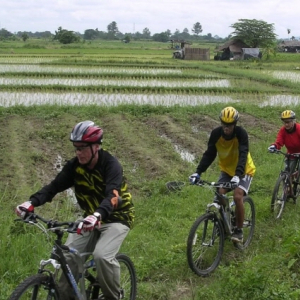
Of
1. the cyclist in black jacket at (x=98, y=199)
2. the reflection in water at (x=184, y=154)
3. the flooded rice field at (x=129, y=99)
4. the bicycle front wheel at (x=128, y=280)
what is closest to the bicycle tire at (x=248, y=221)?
the bicycle front wheel at (x=128, y=280)

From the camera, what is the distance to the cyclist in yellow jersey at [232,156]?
4793 millimetres

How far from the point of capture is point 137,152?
10.4 meters

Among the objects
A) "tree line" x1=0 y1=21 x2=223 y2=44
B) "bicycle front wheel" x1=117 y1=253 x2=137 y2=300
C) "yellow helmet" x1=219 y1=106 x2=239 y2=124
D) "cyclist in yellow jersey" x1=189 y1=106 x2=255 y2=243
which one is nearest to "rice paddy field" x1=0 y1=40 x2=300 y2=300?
"bicycle front wheel" x1=117 y1=253 x2=137 y2=300

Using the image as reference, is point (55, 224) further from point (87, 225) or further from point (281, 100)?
point (281, 100)

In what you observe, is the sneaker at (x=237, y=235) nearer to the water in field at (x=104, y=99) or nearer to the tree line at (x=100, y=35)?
the water in field at (x=104, y=99)

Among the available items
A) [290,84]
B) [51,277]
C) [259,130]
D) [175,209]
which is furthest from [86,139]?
[290,84]

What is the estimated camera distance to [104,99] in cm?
1695

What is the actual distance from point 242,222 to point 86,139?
266cm

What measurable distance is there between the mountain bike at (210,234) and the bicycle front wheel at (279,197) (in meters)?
1.42

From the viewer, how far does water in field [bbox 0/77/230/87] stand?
1964 centimetres

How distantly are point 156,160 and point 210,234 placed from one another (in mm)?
4857

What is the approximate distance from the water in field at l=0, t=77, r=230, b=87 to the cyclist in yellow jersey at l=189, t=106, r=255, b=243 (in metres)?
14.9

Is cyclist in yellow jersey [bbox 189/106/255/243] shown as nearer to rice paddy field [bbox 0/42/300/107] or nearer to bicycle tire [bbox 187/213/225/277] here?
bicycle tire [bbox 187/213/225/277]

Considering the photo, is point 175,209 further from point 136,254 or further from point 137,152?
Answer: point 137,152
